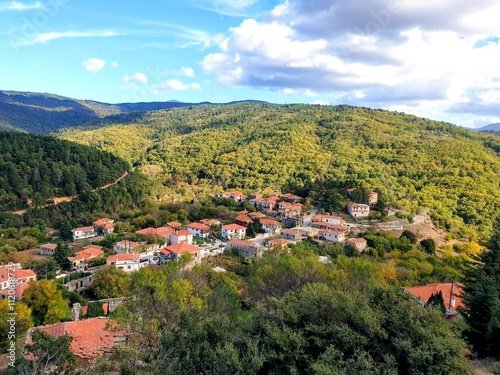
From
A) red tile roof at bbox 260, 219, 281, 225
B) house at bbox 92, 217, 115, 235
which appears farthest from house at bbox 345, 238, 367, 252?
house at bbox 92, 217, 115, 235

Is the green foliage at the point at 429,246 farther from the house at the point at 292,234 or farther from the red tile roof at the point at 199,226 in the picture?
the red tile roof at the point at 199,226

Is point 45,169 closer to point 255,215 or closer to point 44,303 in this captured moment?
point 255,215

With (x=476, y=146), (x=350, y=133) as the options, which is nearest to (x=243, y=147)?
(x=350, y=133)

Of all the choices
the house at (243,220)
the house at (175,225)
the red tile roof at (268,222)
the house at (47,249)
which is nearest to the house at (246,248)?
the house at (243,220)

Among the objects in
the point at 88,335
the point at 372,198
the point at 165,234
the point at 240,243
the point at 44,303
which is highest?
the point at 88,335

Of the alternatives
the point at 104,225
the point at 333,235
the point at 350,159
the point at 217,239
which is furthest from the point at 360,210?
the point at 104,225
